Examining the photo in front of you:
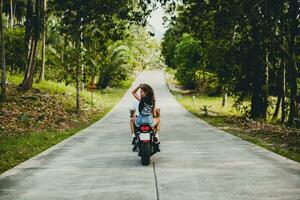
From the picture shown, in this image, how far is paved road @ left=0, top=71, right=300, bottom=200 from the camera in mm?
7188

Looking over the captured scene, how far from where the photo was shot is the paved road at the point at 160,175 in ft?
23.6

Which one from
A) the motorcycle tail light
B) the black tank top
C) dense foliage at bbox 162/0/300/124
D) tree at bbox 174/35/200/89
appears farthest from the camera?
tree at bbox 174/35/200/89

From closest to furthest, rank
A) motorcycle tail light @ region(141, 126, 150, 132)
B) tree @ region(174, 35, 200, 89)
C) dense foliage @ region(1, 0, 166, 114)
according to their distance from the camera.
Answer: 1. motorcycle tail light @ region(141, 126, 150, 132)
2. dense foliage @ region(1, 0, 166, 114)
3. tree @ region(174, 35, 200, 89)

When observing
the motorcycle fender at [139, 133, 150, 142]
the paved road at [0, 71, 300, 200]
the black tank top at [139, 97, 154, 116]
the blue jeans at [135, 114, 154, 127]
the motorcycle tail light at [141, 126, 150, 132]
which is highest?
the black tank top at [139, 97, 154, 116]

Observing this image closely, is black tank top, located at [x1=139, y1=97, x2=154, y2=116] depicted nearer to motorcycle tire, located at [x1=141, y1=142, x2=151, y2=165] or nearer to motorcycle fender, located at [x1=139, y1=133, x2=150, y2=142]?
motorcycle fender, located at [x1=139, y1=133, x2=150, y2=142]

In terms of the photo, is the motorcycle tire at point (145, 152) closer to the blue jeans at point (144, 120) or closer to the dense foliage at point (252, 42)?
the blue jeans at point (144, 120)

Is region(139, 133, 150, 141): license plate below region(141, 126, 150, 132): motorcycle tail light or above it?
below

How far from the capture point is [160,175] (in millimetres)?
8758

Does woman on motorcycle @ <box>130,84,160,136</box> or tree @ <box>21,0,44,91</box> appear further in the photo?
tree @ <box>21,0,44,91</box>

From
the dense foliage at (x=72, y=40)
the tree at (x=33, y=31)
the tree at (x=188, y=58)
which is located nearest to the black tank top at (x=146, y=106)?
the dense foliage at (x=72, y=40)

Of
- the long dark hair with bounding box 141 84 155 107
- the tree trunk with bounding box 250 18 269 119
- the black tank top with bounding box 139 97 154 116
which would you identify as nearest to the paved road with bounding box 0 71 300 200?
the black tank top with bounding box 139 97 154 116

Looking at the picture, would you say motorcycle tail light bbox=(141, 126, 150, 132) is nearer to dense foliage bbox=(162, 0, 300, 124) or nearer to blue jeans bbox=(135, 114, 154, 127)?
blue jeans bbox=(135, 114, 154, 127)

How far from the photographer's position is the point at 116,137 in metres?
16.5

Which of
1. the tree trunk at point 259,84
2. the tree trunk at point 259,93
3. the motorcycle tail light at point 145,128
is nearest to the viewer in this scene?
the motorcycle tail light at point 145,128
